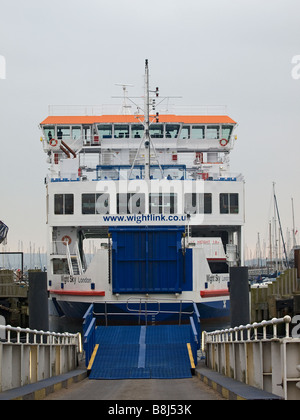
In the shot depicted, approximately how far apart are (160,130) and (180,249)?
1495cm

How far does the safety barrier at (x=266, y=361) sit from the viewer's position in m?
8.46

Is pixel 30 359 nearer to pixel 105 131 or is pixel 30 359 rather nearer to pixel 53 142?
pixel 53 142

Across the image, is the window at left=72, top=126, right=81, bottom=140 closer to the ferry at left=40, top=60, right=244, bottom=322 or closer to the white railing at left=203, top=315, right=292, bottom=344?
the ferry at left=40, top=60, right=244, bottom=322

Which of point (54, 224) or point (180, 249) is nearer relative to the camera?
point (180, 249)

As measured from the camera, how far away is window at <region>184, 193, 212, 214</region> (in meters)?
31.4

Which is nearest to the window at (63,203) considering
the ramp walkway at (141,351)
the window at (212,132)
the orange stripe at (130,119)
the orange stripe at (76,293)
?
the orange stripe at (76,293)

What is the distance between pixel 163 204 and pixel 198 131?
987 centimetres

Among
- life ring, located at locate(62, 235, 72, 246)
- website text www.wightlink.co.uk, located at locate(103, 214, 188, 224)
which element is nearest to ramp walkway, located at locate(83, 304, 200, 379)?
website text www.wightlink.co.uk, located at locate(103, 214, 188, 224)

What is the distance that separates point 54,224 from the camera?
31.0 meters

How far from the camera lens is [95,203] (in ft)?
102

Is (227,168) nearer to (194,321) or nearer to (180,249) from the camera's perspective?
(180,249)

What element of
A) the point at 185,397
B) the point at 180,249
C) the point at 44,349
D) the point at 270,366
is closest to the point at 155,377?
the point at 44,349

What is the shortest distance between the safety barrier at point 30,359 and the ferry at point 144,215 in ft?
27.1
